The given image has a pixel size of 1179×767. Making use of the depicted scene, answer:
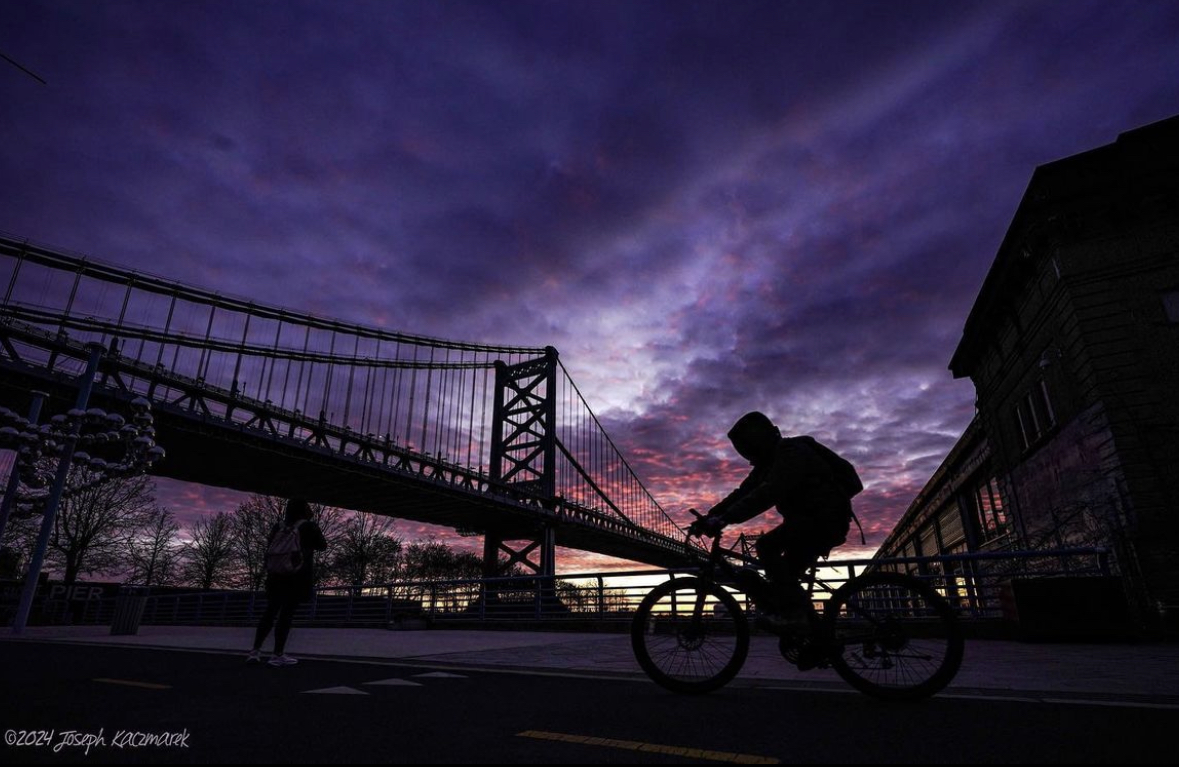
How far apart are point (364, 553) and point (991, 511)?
118 ft

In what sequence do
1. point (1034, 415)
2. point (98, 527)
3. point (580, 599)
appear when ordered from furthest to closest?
point (98, 527) → point (1034, 415) → point (580, 599)

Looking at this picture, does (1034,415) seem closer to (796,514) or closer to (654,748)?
(796,514)

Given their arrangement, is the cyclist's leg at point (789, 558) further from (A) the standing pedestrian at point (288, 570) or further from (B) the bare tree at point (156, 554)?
(B) the bare tree at point (156, 554)

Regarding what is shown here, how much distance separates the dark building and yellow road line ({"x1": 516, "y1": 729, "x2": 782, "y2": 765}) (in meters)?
11.0

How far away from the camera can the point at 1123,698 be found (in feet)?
10.4

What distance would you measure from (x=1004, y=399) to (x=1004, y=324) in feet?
8.00

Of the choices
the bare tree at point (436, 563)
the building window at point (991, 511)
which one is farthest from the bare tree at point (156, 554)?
the building window at point (991, 511)

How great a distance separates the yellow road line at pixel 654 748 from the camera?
2.16m

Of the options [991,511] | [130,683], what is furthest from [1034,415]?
[130,683]

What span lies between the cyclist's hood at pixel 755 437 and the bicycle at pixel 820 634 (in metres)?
0.62

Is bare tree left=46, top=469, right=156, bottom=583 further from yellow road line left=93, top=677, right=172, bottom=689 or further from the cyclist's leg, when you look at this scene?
the cyclist's leg

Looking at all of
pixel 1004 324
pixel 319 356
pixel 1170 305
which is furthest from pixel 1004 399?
pixel 319 356

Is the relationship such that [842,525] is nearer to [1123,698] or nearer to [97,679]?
[1123,698]

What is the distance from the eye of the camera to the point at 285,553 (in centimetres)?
604
